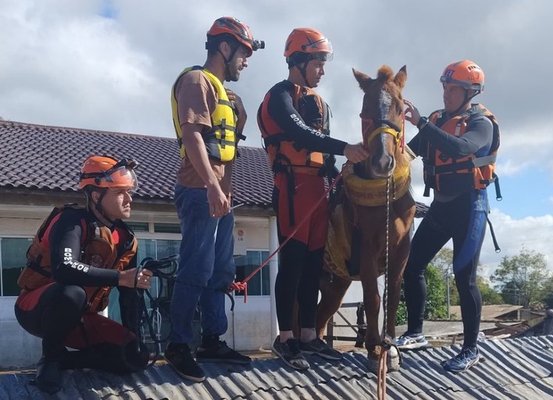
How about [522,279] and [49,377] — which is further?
[522,279]

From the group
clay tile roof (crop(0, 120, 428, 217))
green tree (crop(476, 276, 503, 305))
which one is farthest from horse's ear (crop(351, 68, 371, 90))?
green tree (crop(476, 276, 503, 305))

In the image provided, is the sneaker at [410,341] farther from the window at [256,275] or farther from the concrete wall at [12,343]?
the window at [256,275]

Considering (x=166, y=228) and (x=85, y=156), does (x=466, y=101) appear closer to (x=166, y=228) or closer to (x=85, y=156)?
(x=166, y=228)

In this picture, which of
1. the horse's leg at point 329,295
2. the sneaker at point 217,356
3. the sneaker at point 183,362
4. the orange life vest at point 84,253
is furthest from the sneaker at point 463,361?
the orange life vest at point 84,253

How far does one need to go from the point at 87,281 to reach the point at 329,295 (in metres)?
2.55

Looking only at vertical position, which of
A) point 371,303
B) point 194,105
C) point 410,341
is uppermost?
point 194,105

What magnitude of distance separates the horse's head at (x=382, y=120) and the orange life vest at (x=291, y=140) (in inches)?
12.6

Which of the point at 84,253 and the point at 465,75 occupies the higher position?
the point at 465,75

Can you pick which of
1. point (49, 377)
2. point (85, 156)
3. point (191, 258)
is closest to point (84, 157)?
point (85, 156)

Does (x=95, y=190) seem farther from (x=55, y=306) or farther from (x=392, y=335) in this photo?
(x=392, y=335)

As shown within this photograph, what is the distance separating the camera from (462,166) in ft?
19.0

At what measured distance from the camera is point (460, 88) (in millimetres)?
5922

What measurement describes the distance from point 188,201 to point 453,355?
2.85m

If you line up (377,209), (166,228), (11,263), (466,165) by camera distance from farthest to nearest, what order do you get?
(166,228) < (11,263) < (466,165) < (377,209)
